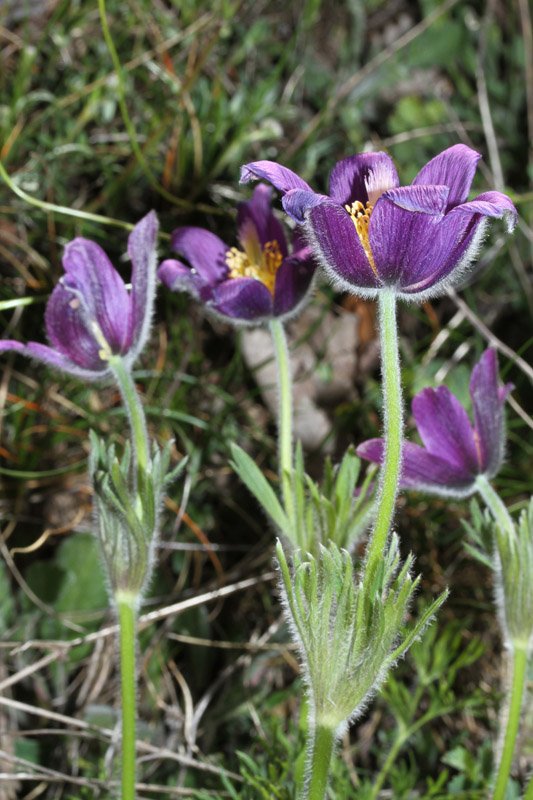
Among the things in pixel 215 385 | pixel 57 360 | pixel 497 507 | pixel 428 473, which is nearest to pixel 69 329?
pixel 57 360

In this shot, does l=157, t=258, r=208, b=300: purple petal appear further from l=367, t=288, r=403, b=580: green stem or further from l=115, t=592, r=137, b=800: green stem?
l=115, t=592, r=137, b=800: green stem

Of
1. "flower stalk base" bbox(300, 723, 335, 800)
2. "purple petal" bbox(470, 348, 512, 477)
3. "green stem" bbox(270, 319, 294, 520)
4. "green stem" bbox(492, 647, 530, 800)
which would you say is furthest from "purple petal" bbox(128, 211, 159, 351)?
"green stem" bbox(492, 647, 530, 800)

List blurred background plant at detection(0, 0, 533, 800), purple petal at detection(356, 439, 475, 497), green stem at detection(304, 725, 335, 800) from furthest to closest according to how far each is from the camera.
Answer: blurred background plant at detection(0, 0, 533, 800), purple petal at detection(356, 439, 475, 497), green stem at detection(304, 725, 335, 800)

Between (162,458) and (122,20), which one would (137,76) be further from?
(162,458)

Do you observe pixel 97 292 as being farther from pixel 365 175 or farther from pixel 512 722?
pixel 512 722

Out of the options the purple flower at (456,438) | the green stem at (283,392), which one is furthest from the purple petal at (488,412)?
the green stem at (283,392)

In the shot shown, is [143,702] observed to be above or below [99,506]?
below

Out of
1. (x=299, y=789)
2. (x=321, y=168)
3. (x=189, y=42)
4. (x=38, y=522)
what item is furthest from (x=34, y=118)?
(x=299, y=789)
